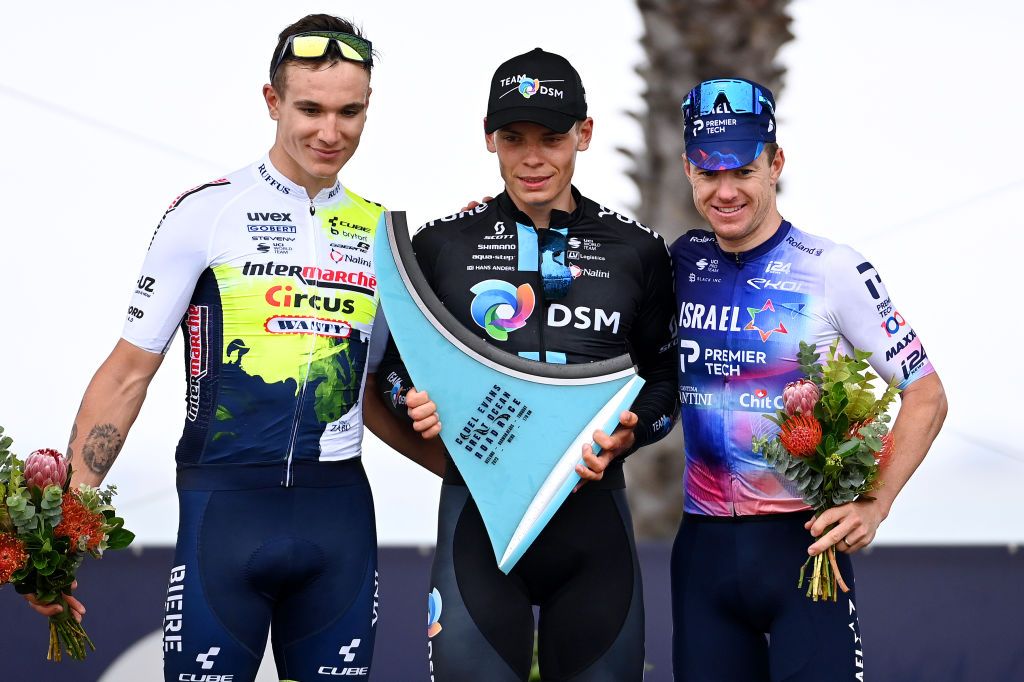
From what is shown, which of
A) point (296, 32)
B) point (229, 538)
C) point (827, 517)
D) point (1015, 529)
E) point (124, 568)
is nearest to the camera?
point (827, 517)

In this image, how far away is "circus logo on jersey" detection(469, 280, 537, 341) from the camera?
10.9 feet

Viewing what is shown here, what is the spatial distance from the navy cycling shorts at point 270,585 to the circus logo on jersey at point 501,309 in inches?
22.4

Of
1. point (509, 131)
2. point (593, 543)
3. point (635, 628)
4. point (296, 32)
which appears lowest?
point (635, 628)

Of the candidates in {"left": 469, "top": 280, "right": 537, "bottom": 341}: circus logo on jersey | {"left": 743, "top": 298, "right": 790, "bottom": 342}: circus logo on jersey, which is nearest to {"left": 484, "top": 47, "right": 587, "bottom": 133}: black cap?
{"left": 469, "top": 280, "right": 537, "bottom": 341}: circus logo on jersey

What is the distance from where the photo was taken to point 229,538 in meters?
3.22

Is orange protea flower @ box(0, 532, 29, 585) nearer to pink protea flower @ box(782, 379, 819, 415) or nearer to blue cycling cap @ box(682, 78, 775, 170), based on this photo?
pink protea flower @ box(782, 379, 819, 415)

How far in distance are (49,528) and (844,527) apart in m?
1.88

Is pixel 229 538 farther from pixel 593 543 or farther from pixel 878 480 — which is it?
pixel 878 480

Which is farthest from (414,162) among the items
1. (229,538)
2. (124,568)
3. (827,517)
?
(827,517)

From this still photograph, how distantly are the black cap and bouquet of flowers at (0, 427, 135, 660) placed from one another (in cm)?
140

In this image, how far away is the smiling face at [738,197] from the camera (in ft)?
10.8

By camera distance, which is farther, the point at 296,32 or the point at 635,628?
the point at 296,32

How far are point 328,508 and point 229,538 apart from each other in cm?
27

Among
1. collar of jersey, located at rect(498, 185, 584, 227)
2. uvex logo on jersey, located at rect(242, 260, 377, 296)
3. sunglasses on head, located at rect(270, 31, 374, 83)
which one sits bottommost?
uvex logo on jersey, located at rect(242, 260, 377, 296)
